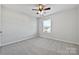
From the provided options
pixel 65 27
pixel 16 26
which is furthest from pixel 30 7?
pixel 65 27

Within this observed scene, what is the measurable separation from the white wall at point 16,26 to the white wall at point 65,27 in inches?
8.7

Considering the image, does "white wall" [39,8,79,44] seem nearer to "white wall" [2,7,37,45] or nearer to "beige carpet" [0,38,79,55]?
"beige carpet" [0,38,79,55]

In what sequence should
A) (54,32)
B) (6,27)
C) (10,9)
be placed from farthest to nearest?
(54,32) < (6,27) < (10,9)

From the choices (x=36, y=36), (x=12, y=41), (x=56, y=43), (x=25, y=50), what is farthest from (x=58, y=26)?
(x=12, y=41)

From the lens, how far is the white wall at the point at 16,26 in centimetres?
155

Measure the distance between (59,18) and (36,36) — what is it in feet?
2.25

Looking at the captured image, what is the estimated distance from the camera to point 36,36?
1647mm

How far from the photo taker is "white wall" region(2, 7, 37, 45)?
1.55 m

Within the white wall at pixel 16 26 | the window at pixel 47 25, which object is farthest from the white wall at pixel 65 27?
the white wall at pixel 16 26

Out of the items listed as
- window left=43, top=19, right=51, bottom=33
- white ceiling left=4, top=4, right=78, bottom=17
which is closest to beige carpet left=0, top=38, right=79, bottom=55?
window left=43, top=19, right=51, bottom=33

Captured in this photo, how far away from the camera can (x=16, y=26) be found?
1.62 metres

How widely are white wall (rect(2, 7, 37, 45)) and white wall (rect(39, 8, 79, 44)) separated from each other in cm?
22

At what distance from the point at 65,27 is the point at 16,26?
103 cm

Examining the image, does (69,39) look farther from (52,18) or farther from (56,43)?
(52,18)
